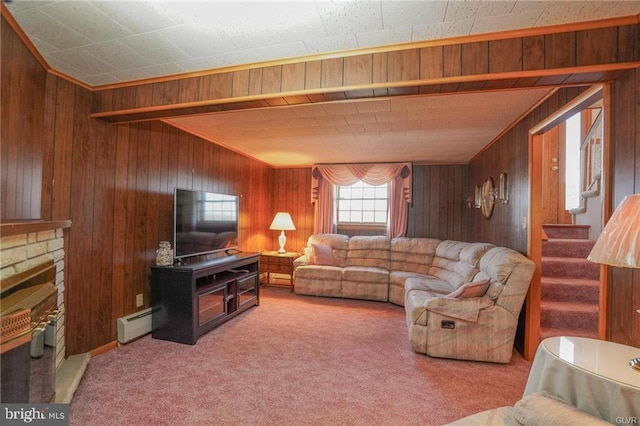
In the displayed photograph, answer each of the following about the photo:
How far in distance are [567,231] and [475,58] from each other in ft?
10.9

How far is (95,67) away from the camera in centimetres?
208

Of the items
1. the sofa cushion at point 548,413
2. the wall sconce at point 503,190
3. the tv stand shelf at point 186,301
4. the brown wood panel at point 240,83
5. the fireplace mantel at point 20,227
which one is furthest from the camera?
the wall sconce at point 503,190

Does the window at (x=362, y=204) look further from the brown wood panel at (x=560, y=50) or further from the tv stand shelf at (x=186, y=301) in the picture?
the brown wood panel at (x=560, y=50)

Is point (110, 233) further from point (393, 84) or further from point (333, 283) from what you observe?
point (333, 283)

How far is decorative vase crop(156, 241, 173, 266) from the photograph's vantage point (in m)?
3.01

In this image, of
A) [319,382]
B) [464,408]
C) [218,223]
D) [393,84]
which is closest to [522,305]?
[464,408]

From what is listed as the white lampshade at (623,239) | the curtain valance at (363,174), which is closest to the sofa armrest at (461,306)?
the white lampshade at (623,239)

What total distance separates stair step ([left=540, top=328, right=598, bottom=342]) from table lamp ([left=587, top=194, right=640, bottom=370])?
1720 mm

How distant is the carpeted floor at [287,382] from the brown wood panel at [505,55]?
2070mm

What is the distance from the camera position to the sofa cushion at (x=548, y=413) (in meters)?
1.00

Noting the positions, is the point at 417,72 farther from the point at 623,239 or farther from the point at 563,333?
→ the point at 563,333

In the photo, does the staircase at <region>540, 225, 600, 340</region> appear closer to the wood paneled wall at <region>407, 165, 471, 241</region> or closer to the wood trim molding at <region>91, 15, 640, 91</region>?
the wood paneled wall at <region>407, 165, 471, 241</region>

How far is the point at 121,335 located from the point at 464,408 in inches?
113

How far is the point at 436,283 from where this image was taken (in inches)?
146
